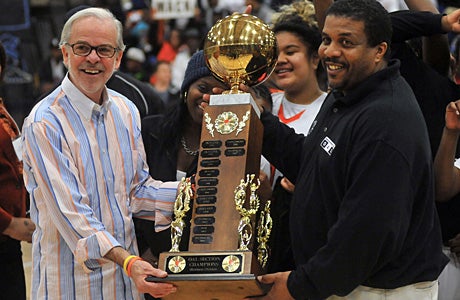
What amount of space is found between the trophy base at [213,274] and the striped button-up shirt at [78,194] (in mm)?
272

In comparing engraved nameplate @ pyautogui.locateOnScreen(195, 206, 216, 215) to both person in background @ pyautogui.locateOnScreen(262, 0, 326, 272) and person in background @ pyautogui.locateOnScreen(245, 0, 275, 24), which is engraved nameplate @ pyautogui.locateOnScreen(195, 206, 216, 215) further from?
person in background @ pyautogui.locateOnScreen(245, 0, 275, 24)

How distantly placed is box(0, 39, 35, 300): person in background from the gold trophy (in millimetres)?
1257

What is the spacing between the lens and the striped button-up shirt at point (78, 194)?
342cm

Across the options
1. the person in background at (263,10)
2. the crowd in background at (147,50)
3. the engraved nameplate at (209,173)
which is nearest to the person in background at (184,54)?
the crowd in background at (147,50)

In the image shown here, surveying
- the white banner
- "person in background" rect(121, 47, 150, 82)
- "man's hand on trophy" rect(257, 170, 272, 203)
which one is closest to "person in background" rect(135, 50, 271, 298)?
"man's hand on trophy" rect(257, 170, 272, 203)

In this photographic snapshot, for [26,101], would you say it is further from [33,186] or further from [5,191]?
[33,186]

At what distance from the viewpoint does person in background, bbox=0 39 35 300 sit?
175 inches

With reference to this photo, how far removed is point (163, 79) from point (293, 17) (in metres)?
8.11

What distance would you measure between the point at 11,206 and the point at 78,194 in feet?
3.89

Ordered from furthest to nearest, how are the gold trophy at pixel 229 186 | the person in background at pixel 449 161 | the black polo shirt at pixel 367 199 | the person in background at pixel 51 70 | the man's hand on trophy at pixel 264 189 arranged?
the person in background at pixel 51 70 < the man's hand on trophy at pixel 264 189 < the person in background at pixel 449 161 < the gold trophy at pixel 229 186 < the black polo shirt at pixel 367 199

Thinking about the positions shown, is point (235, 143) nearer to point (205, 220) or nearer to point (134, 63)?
point (205, 220)

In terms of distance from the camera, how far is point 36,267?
11.6 ft

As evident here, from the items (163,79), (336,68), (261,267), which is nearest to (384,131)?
(336,68)

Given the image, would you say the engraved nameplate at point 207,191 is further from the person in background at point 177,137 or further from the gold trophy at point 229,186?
the person in background at point 177,137
